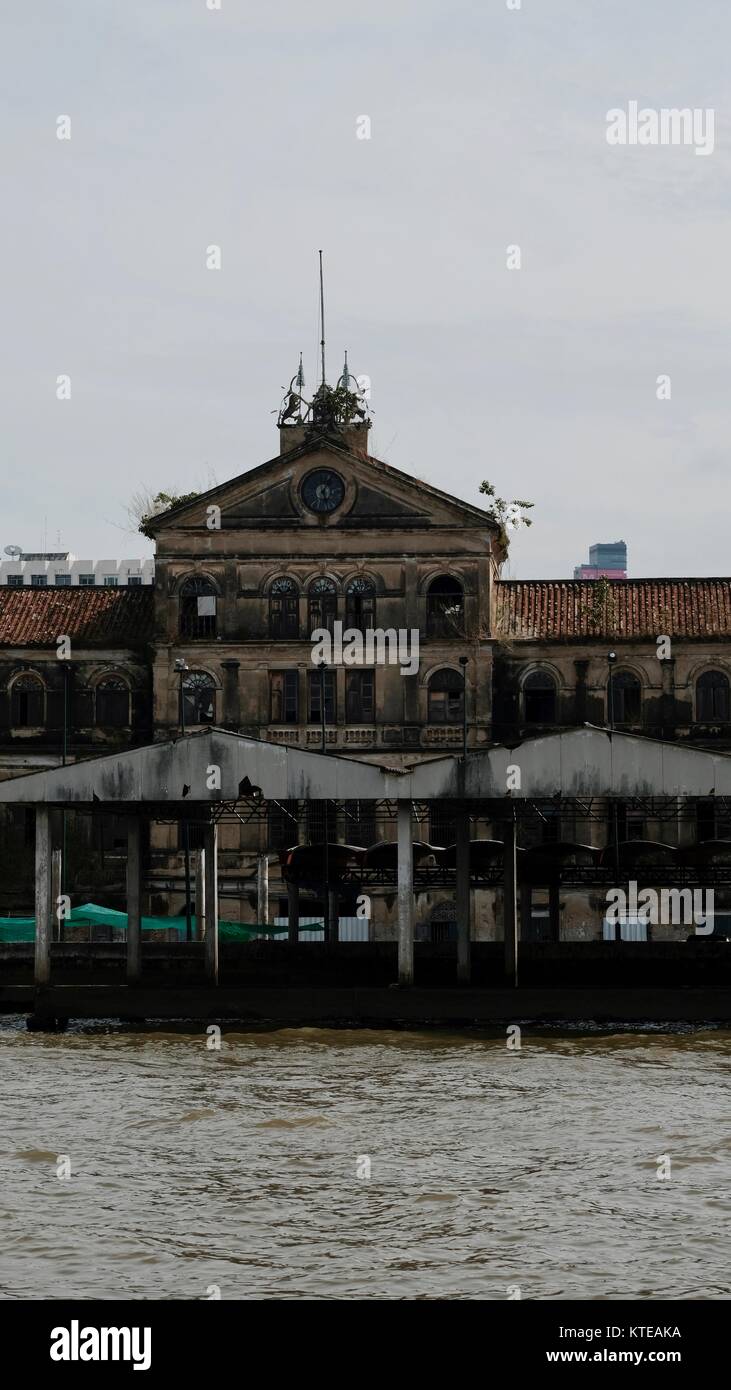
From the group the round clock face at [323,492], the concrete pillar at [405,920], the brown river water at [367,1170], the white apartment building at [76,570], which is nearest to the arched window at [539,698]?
the round clock face at [323,492]

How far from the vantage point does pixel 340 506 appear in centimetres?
6288

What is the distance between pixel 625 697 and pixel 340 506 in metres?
10.9

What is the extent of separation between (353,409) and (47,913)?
99.0 ft

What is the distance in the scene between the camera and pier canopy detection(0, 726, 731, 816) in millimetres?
38250

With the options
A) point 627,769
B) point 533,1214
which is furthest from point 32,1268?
point 627,769

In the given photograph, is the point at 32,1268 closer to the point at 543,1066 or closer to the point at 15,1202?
the point at 15,1202

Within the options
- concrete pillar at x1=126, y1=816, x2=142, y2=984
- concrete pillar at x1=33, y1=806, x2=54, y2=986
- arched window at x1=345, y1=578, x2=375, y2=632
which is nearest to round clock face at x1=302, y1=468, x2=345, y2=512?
arched window at x1=345, y1=578, x2=375, y2=632

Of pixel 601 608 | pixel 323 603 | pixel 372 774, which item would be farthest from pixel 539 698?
pixel 372 774

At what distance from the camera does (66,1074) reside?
3259 cm

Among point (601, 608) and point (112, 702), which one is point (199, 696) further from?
point (601, 608)

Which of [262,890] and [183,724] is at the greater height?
[183,724]

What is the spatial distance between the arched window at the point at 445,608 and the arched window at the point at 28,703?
1285 cm

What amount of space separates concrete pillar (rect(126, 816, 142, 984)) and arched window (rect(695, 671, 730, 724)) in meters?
24.0

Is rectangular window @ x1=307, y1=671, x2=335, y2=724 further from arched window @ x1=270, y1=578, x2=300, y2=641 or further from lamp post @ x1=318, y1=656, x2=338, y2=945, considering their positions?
arched window @ x1=270, y1=578, x2=300, y2=641
